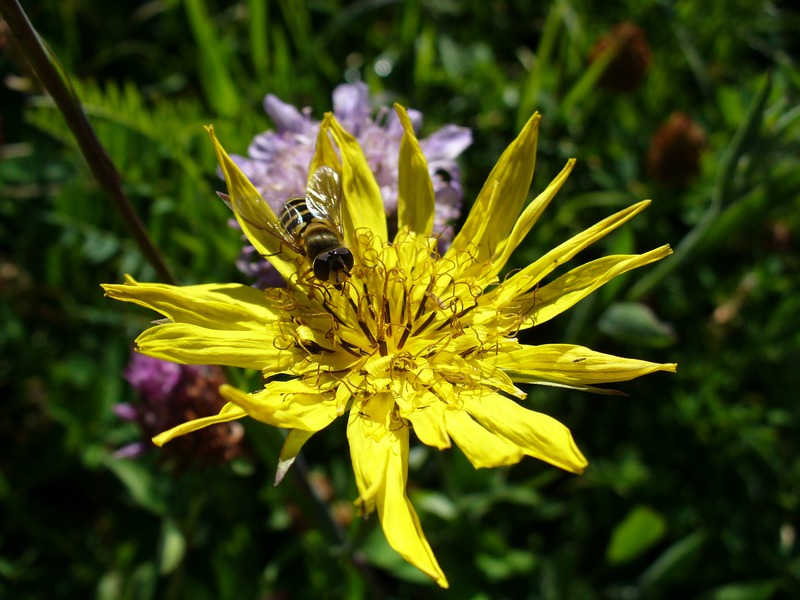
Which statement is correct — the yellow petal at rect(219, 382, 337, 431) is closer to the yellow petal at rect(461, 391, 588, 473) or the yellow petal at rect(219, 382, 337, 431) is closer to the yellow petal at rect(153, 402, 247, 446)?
the yellow petal at rect(153, 402, 247, 446)

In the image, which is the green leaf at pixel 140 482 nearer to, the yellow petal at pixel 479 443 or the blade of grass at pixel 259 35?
the yellow petal at pixel 479 443

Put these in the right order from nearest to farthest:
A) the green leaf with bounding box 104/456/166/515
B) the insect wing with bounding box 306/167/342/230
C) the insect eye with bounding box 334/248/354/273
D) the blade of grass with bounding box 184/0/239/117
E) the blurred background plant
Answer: the insect eye with bounding box 334/248/354/273, the insect wing with bounding box 306/167/342/230, the green leaf with bounding box 104/456/166/515, the blurred background plant, the blade of grass with bounding box 184/0/239/117

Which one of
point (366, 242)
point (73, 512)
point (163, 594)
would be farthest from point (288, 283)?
point (73, 512)

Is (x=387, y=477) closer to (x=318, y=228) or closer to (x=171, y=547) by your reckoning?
(x=318, y=228)

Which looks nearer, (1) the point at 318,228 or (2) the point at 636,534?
(1) the point at 318,228

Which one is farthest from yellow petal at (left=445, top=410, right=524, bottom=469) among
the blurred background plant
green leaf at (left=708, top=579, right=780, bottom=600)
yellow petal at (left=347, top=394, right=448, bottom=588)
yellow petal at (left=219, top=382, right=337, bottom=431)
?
green leaf at (left=708, top=579, right=780, bottom=600)

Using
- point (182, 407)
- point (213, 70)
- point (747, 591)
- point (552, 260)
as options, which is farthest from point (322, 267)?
point (747, 591)

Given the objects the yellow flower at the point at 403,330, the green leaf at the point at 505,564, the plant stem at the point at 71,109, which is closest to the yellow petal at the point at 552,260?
the yellow flower at the point at 403,330
